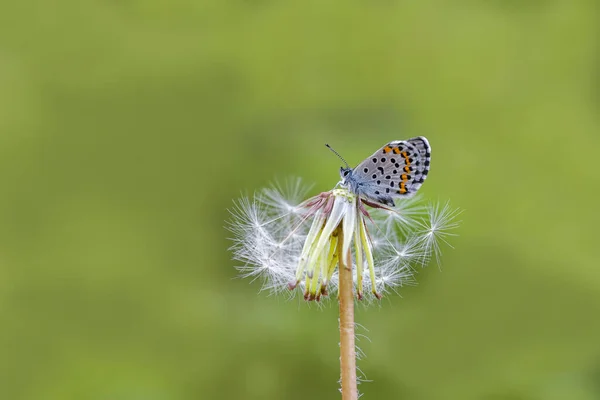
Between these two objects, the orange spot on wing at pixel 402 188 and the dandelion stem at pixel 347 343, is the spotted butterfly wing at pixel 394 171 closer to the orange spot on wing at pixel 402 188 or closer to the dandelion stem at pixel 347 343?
the orange spot on wing at pixel 402 188

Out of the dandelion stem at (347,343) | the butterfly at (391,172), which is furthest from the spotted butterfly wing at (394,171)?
the dandelion stem at (347,343)

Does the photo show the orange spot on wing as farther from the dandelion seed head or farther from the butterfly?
the dandelion seed head

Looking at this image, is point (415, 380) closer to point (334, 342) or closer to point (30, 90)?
point (334, 342)

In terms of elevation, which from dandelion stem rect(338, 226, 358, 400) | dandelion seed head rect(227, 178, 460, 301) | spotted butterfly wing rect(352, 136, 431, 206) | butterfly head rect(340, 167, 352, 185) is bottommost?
dandelion stem rect(338, 226, 358, 400)

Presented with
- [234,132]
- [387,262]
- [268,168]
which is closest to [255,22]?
[234,132]

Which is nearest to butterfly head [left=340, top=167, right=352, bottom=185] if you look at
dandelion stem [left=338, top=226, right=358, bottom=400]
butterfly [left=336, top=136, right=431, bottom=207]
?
butterfly [left=336, top=136, right=431, bottom=207]

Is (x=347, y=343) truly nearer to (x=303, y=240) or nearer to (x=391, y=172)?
(x=391, y=172)

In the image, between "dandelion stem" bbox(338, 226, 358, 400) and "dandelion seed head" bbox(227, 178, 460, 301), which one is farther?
"dandelion seed head" bbox(227, 178, 460, 301)

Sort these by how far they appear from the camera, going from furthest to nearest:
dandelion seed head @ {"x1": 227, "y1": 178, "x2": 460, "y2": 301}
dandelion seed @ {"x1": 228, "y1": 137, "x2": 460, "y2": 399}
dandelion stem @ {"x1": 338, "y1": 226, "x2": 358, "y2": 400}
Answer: dandelion seed head @ {"x1": 227, "y1": 178, "x2": 460, "y2": 301} < dandelion seed @ {"x1": 228, "y1": 137, "x2": 460, "y2": 399} < dandelion stem @ {"x1": 338, "y1": 226, "x2": 358, "y2": 400}

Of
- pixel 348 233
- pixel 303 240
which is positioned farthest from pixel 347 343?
pixel 303 240
